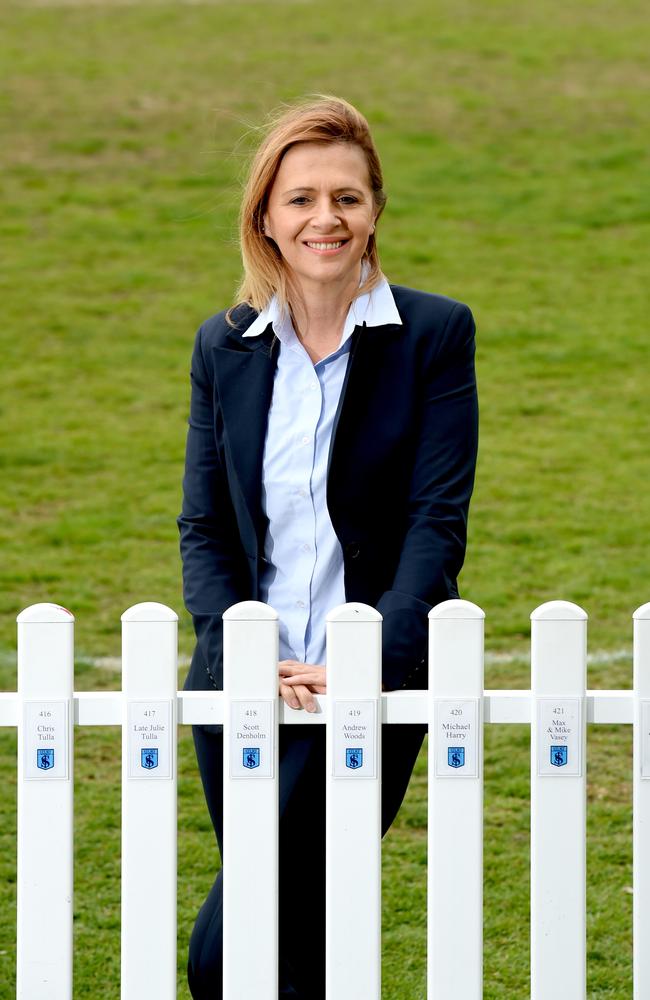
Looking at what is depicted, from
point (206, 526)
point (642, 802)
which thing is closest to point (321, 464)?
point (206, 526)

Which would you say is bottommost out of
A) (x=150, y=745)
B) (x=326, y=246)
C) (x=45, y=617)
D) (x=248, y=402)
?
(x=150, y=745)

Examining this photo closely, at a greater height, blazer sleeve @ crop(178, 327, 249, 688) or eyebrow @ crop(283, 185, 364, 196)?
eyebrow @ crop(283, 185, 364, 196)

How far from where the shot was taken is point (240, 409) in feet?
10.3

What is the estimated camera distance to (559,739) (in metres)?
2.98

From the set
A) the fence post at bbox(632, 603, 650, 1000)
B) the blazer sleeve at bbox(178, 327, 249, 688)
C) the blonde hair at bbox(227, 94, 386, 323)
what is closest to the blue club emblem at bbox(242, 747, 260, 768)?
the blazer sleeve at bbox(178, 327, 249, 688)

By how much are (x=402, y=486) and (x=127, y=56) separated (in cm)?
1585

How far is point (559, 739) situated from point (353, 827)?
1.40 ft

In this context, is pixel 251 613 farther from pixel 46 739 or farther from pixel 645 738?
pixel 645 738

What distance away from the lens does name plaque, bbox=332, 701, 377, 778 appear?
294 centimetres

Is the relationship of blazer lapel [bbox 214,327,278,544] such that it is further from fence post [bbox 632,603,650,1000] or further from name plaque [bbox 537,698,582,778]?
fence post [bbox 632,603,650,1000]

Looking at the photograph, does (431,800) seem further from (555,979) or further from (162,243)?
(162,243)

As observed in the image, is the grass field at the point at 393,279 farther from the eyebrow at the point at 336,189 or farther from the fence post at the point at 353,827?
the fence post at the point at 353,827

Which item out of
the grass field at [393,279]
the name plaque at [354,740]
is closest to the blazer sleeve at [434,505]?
the name plaque at [354,740]

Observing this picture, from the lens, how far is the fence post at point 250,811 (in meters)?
2.93
